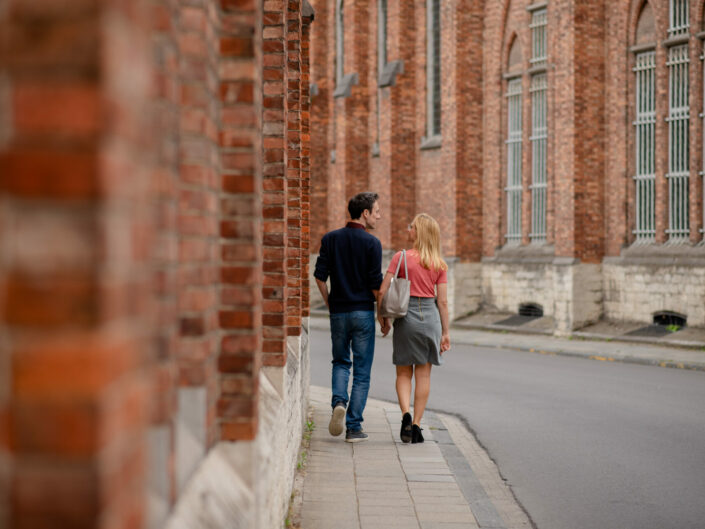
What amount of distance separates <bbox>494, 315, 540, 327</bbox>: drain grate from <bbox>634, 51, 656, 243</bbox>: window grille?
3489 millimetres


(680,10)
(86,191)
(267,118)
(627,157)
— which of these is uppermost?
(680,10)

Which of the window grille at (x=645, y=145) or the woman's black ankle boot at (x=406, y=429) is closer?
the woman's black ankle boot at (x=406, y=429)

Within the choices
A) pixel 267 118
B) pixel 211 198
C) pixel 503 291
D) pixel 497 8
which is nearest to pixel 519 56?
pixel 497 8

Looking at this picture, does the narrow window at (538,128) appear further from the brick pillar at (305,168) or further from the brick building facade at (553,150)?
the brick pillar at (305,168)

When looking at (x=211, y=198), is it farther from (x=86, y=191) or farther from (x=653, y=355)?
(x=653, y=355)

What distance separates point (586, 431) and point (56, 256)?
893 centimetres

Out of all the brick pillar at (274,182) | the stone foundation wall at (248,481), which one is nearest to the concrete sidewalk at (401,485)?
the stone foundation wall at (248,481)

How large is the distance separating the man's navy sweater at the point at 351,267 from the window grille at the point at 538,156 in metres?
16.8

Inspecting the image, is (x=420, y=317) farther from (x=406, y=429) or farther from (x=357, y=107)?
(x=357, y=107)

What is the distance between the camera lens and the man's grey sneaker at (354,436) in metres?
8.38

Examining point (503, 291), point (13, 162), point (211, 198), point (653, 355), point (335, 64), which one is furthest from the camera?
point (335, 64)

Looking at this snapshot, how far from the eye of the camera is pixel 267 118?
226 inches

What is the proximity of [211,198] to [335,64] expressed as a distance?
34.9 m

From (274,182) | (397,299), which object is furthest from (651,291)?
(274,182)
